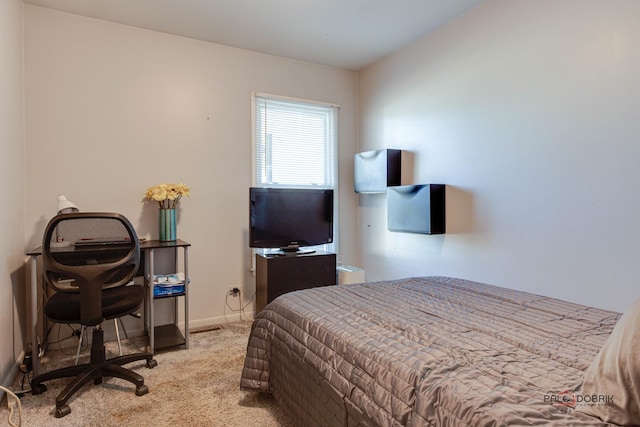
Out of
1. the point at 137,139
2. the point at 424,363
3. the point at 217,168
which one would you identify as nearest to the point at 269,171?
the point at 217,168

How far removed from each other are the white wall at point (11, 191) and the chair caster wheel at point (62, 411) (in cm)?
45

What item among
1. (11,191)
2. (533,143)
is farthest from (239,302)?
(533,143)

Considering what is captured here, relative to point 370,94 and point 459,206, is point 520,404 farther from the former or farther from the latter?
point 370,94

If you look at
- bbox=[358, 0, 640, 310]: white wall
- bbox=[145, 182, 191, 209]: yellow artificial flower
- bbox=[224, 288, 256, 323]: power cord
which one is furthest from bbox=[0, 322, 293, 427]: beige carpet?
bbox=[358, 0, 640, 310]: white wall

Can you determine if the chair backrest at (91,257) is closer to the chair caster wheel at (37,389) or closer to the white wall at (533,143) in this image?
the chair caster wheel at (37,389)

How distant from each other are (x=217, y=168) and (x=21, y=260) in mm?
1639

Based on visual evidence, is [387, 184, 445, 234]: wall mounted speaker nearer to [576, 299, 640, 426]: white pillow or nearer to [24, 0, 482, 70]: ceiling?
[24, 0, 482, 70]: ceiling

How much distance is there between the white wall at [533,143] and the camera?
2021 mm

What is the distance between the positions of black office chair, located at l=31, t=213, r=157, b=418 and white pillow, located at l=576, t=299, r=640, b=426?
7.17ft

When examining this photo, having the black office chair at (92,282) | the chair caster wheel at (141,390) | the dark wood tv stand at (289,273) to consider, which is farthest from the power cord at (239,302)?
the chair caster wheel at (141,390)

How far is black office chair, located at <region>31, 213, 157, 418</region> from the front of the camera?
1992 mm

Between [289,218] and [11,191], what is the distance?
6.73 feet

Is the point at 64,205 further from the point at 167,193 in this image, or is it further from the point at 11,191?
the point at 167,193

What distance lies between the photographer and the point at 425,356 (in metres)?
1.21
